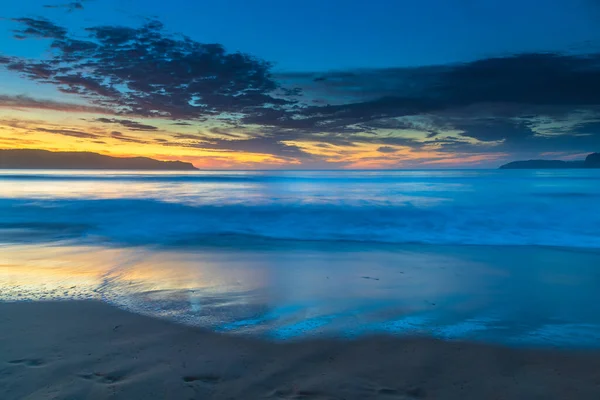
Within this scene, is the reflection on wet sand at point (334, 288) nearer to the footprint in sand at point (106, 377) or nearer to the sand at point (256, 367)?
the sand at point (256, 367)

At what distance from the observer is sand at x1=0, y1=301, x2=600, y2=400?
3.01 m

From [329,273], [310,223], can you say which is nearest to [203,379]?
[329,273]

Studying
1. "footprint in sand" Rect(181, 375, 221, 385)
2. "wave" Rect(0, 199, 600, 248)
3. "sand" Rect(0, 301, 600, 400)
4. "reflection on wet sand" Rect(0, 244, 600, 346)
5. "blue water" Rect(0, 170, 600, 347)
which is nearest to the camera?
"sand" Rect(0, 301, 600, 400)

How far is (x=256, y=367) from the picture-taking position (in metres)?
3.38

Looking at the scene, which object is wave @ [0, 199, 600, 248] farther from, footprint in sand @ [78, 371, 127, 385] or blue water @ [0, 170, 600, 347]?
footprint in sand @ [78, 371, 127, 385]

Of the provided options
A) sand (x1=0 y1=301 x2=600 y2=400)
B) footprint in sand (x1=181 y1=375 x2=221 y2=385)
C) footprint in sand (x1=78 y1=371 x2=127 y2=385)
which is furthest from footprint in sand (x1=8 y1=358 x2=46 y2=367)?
footprint in sand (x1=181 y1=375 x2=221 y2=385)

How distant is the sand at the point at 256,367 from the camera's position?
3006 mm

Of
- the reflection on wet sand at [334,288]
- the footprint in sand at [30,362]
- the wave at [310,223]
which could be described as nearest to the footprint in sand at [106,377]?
the footprint in sand at [30,362]

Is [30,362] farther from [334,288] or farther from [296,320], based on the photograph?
[334,288]

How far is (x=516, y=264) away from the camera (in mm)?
8031

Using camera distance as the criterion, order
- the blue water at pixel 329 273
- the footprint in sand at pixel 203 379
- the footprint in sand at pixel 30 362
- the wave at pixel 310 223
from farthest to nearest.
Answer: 1. the wave at pixel 310 223
2. the blue water at pixel 329 273
3. the footprint in sand at pixel 30 362
4. the footprint in sand at pixel 203 379

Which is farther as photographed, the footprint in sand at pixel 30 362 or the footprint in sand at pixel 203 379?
the footprint in sand at pixel 30 362

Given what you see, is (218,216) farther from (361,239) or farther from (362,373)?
(362,373)

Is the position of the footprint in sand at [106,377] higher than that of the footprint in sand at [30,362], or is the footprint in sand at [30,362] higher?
the footprint in sand at [30,362]
